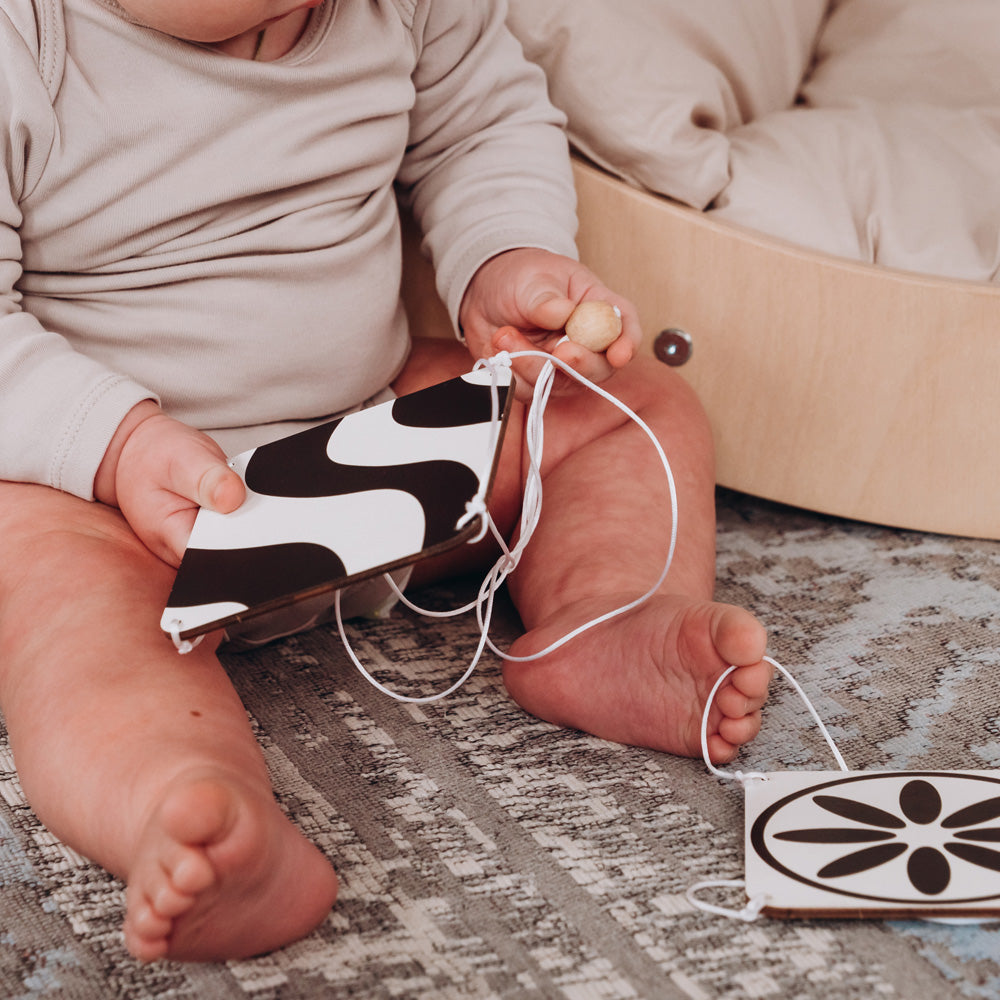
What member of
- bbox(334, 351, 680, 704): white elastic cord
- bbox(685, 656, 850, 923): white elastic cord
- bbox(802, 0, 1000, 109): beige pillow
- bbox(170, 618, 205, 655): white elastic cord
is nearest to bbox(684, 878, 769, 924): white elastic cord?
bbox(685, 656, 850, 923): white elastic cord

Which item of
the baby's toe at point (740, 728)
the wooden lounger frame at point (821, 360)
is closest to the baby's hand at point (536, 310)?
the wooden lounger frame at point (821, 360)

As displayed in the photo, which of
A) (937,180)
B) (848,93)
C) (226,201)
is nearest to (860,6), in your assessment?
(848,93)

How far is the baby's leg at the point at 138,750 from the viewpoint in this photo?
443mm

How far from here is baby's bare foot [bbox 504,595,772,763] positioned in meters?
0.60

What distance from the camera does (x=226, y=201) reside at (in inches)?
30.0

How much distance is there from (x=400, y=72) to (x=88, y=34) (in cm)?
23

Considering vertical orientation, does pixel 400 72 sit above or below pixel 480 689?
above

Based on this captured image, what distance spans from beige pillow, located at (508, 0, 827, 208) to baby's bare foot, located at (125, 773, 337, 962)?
2.10ft

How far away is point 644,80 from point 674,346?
223 mm

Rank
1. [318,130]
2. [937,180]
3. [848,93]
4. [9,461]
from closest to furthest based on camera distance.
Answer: [9,461] → [318,130] → [937,180] → [848,93]

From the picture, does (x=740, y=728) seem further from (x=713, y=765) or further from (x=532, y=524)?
(x=532, y=524)

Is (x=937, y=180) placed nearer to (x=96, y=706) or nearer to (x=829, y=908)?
(x=829, y=908)

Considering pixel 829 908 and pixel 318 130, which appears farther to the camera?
pixel 318 130

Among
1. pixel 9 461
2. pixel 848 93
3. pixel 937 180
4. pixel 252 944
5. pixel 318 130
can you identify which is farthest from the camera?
pixel 848 93
